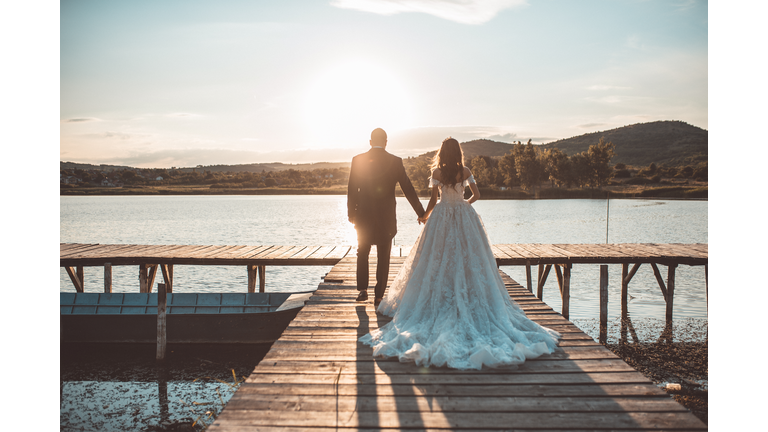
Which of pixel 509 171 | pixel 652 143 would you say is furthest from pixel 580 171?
pixel 652 143

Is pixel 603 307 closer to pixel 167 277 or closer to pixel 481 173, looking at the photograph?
pixel 167 277

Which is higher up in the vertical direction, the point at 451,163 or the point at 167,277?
the point at 451,163

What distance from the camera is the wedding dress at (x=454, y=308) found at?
12.5ft

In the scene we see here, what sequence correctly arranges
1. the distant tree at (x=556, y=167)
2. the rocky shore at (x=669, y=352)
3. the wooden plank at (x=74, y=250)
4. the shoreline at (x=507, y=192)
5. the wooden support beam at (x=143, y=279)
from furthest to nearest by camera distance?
the distant tree at (x=556, y=167) < the shoreline at (x=507, y=192) < the wooden support beam at (x=143, y=279) < the wooden plank at (x=74, y=250) < the rocky shore at (x=669, y=352)

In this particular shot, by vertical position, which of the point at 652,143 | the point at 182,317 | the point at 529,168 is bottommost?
the point at 182,317

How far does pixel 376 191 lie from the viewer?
19.1ft

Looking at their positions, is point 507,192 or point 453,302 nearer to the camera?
point 453,302

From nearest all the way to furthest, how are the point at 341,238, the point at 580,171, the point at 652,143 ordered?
the point at 341,238
the point at 580,171
the point at 652,143

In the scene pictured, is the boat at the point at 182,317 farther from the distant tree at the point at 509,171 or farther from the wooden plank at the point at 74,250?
the distant tree at the point at 509,171

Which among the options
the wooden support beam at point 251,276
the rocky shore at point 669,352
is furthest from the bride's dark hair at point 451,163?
the wooden support beam at point 251,276

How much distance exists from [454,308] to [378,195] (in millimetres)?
1950
